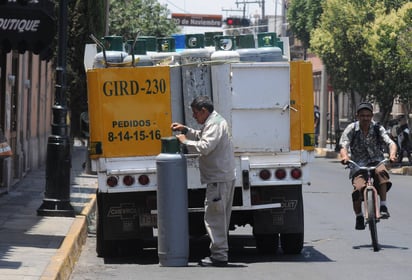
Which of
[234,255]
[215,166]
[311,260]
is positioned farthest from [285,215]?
[215,166]

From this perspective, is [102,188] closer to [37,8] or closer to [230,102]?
[230,102]

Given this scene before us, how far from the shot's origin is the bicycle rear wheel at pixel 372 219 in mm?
13234

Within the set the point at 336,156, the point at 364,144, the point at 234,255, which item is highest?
the point at 364,144

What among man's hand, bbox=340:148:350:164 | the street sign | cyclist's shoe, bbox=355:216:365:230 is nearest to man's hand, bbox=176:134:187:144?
man's hand, bbox=340:148:350:164

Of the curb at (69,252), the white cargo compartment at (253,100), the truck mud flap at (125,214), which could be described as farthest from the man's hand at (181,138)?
the curb at (69,252)

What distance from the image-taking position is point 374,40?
36.4 meters

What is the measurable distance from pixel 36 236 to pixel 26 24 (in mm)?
2878

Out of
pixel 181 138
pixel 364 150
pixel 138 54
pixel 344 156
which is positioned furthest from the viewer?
pixel 364 150

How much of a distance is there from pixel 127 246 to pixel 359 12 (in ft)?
91.8

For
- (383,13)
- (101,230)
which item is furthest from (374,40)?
(101,230)

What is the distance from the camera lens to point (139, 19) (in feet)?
168

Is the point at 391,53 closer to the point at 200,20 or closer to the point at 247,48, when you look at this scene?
the point at 247,48

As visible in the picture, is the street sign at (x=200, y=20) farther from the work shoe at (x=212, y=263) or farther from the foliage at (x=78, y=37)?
the work shoe at (x=212, y=263)

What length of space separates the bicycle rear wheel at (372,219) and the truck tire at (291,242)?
0.94m
